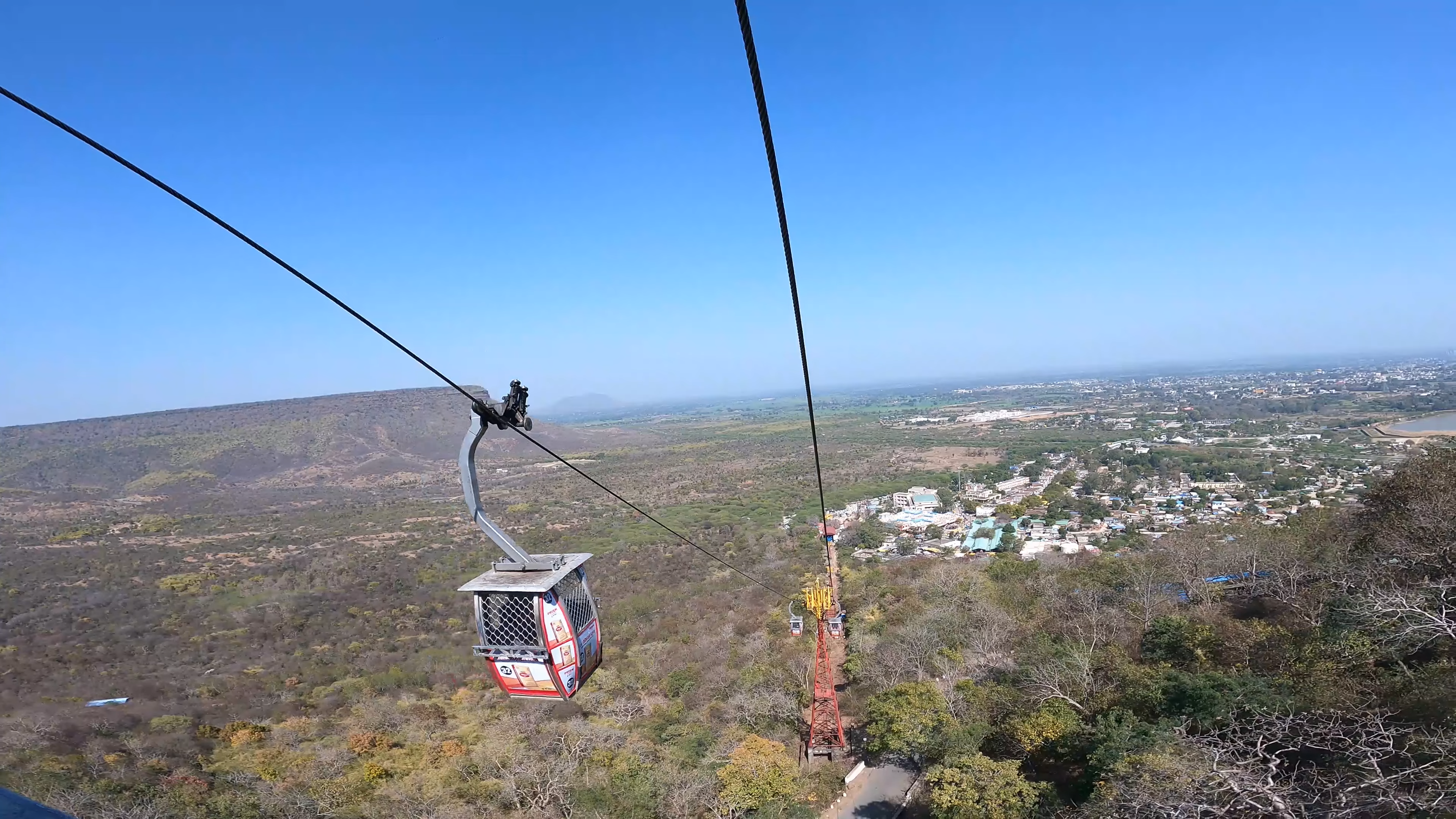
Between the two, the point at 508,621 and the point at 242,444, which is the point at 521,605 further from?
the point at 242,444

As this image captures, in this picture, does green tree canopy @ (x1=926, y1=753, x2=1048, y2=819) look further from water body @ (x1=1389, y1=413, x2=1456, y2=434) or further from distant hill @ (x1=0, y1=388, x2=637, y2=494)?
water body @ (x1=1389, y1=413, x2=1456, y2=434)

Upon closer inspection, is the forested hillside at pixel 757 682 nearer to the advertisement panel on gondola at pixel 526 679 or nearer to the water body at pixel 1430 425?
the advertisement panel on gondola at pixel 526 679

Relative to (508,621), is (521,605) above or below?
above


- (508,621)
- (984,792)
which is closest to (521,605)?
(508,621)

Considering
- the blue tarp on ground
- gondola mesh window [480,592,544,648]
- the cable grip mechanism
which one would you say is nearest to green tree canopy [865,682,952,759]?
gondola mesh window [480,592,544,648]

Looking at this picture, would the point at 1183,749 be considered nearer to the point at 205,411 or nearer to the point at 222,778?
the point at 222,778

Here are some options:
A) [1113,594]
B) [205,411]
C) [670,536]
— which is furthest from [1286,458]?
[205,411]

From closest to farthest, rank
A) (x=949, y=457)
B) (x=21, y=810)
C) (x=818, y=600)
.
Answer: (x=21, y=810)
(x=818, y=600)
(x=949, y=457)
